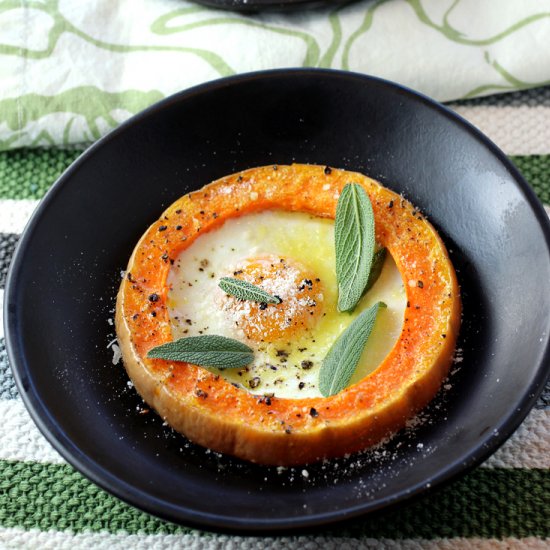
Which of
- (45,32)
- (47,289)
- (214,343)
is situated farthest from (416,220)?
(45,32)

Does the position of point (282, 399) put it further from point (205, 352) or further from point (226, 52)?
point (226, 52)

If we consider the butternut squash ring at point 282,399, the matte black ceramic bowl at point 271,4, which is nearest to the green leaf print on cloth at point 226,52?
the matte black ceramic bowl at point 271,4

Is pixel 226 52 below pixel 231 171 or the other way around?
the other way around

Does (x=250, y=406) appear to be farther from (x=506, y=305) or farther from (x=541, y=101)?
(x=541, y=101)

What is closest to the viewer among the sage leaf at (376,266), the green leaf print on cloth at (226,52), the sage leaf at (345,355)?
the sage leaf at (345,355)

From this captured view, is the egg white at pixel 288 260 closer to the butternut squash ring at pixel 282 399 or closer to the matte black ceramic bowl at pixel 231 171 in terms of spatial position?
the butternut squash ring at pixel 282 399

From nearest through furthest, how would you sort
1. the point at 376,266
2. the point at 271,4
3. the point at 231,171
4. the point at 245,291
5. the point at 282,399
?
the point at 282,399, the point at 245,291, the point at 376,266, the point at 231,171, the point at 271,4

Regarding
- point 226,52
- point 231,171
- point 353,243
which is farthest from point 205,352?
point 226,52
